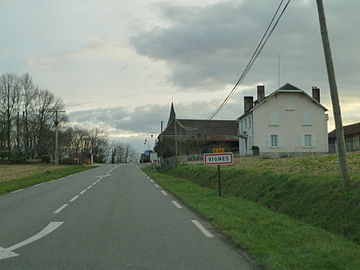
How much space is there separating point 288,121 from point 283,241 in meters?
48.7

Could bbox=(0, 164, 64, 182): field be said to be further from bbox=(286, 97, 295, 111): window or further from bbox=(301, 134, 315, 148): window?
bbox=(301, 134, 315, 148): window

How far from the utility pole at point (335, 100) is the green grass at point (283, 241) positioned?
1.64 meters

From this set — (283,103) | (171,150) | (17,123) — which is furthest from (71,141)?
(283,103)

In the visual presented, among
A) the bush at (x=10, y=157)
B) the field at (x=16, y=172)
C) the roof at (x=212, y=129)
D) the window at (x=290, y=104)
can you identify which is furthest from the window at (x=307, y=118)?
the bush at (x=10, y=157)

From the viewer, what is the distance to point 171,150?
231 ft

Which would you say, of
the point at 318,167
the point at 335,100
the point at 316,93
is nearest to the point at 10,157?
the point at 316,93

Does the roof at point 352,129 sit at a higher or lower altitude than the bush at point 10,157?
higher

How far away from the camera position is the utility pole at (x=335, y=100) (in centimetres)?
1055

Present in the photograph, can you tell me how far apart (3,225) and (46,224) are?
974 millimetres

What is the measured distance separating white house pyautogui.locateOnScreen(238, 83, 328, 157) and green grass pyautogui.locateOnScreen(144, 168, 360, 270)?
43.0 meters

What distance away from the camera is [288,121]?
54938mm

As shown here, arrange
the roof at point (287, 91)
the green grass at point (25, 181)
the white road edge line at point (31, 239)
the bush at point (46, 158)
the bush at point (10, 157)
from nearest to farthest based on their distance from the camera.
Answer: the white road edge line at point (31, 239), the green grass at point (25, 181), the roof at point (287, 91), the bush at point (10, 157), the bush at point (46, 158)

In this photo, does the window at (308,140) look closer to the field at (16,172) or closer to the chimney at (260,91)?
the chimney at (260,91)

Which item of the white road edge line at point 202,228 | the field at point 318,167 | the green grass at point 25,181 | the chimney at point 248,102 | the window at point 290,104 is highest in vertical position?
the chimney at point 248,102
